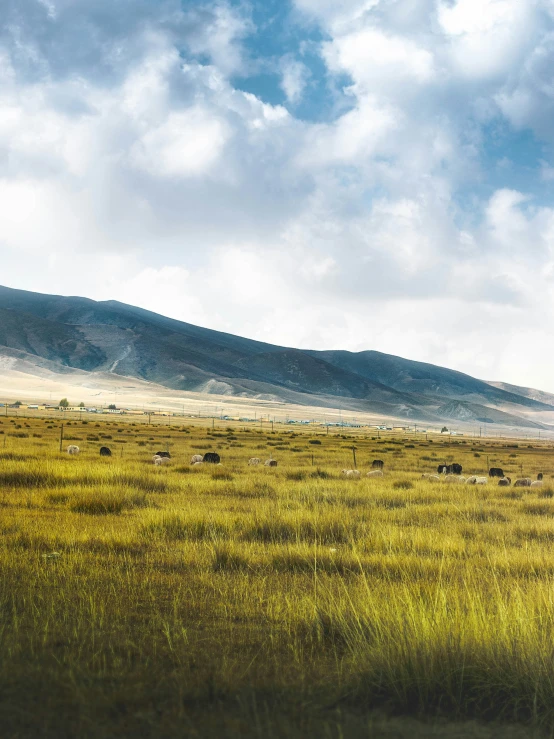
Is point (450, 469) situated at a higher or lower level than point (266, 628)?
lower

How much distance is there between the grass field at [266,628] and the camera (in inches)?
141

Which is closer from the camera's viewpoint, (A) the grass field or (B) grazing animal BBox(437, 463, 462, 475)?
(A) the grass field

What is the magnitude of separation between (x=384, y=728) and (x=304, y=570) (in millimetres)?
4481

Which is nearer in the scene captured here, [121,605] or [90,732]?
[90,732]

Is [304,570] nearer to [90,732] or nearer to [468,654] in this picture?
[468,654]

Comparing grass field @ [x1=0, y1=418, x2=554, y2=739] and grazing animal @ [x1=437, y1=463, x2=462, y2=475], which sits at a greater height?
grass field @ [x1=0, y1=418, x2=554, y2=739]

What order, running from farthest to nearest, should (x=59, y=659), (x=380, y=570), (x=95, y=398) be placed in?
1. (x=95, y=398)
2. (x=380, y=570)
3. (x=59, y=659)

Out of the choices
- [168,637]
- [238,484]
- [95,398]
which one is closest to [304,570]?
[168,637]

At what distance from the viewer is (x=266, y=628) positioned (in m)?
5.42

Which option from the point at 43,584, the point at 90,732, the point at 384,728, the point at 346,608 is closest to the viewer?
the point at 90,732

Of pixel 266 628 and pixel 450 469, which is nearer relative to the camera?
pixel 266 628

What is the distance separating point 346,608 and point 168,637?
1842 mm

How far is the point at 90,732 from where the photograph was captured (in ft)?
10.6

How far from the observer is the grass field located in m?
3.58
